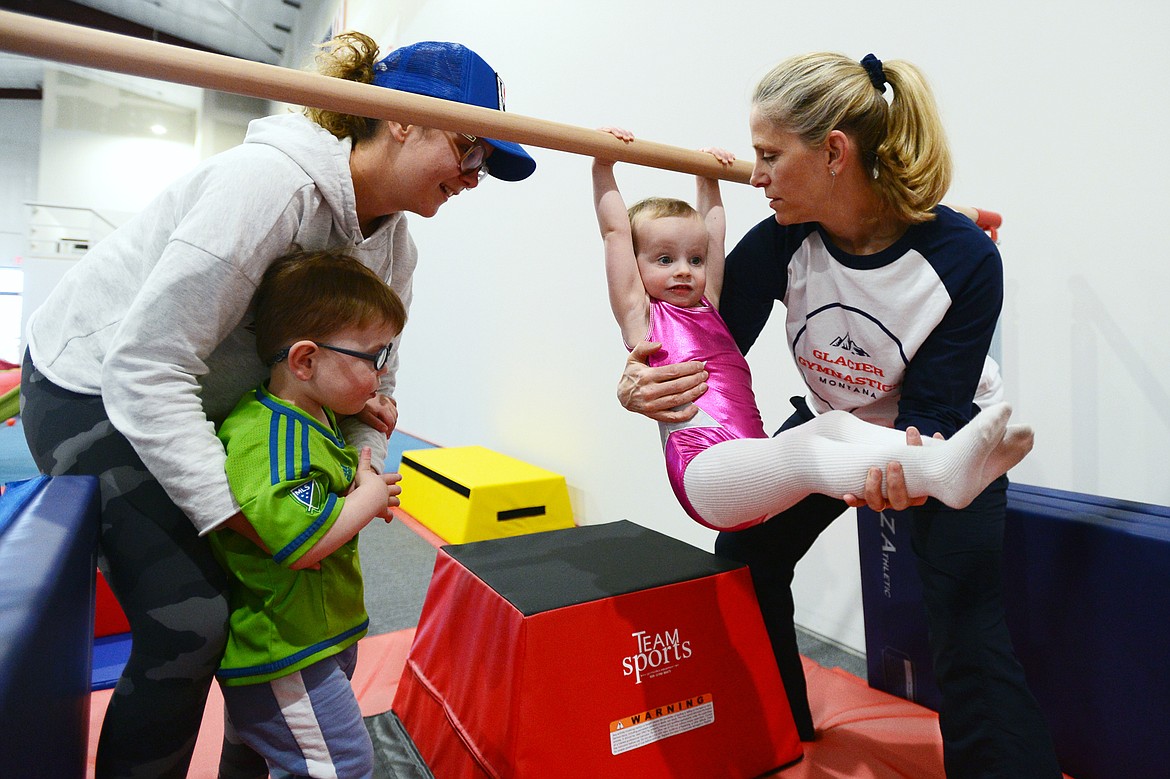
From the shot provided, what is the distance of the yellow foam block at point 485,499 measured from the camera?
2627 millimetres

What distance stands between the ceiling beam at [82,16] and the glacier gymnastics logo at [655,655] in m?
7.77

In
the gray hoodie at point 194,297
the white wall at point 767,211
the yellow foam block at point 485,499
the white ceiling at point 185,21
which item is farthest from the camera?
the white ceiling at point 185,21

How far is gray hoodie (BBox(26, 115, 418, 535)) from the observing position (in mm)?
810

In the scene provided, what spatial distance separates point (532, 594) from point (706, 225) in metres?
0.73

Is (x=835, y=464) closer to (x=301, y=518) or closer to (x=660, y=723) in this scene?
(x=660, y=723)

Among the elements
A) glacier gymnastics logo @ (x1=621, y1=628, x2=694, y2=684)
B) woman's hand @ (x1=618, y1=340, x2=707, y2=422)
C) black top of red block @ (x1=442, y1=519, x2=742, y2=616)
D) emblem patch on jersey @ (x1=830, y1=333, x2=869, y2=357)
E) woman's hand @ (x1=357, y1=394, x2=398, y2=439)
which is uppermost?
emblem patch on jersey @ (x1=830, y1=333, x2=869, y2=357)

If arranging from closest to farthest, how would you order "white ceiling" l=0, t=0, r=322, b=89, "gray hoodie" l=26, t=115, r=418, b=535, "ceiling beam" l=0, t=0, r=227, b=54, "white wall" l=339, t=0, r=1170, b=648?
"gray hoodie" l=26, t=115, r=418, b=535 < "white wall" l=339, t=0, r=1170, b=648 < "ceiling beam" l=0, t=0, r=227, b=54 < "white ceiling" l=0, t=0, r=322, b=89

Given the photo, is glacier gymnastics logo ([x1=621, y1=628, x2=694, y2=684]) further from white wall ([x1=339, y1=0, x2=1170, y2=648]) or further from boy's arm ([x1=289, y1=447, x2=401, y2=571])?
white wall ([x1=339, y1=0, x2=1170, y2=648])

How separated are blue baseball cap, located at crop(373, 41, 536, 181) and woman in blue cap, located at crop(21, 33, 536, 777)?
7.0 inches

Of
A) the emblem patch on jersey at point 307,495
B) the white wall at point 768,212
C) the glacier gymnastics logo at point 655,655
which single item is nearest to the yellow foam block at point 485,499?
the white wall at point 768,212

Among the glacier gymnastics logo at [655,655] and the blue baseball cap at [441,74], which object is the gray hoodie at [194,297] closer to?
the blue baseball cap at [441,74]

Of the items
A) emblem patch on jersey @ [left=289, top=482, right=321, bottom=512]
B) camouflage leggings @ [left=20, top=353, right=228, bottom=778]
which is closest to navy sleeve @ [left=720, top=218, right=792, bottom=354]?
emblem patch on jersey @ [left=289, top=482, right=321, bottom=512]

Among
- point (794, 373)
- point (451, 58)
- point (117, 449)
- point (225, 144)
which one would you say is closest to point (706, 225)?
point (451, 58)

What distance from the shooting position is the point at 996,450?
2.83ft
